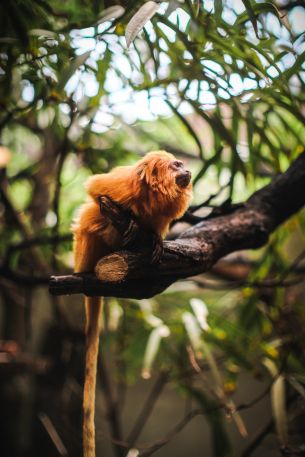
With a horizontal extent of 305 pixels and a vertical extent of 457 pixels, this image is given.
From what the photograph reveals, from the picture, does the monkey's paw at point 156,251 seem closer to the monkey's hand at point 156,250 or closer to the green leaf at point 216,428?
the monkey's hand at point 156,250

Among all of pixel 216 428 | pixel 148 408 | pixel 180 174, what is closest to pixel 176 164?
pixel 180 174

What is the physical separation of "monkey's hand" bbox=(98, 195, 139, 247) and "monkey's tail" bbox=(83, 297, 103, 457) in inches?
14.7

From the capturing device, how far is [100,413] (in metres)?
3.86


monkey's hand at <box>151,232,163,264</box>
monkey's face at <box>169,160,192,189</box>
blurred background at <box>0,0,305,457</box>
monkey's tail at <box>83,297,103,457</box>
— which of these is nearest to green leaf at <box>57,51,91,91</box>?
blurred background at <box>0,0,305,457</box>

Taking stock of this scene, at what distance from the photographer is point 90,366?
1354 mm

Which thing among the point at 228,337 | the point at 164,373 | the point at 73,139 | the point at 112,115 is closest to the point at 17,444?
the point at 164,373

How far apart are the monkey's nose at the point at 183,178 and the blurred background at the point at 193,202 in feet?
0.92

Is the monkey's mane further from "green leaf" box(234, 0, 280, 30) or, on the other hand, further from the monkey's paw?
"green leaf" box(234, 0, 280, 30)

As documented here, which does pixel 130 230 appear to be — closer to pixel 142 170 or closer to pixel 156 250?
pixel 156 250

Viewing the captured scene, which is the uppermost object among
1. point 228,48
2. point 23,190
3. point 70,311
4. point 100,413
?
point 228,48

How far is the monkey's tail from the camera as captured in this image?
125cm

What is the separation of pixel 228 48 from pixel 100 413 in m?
3.62

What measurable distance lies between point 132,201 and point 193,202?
1.25 metres

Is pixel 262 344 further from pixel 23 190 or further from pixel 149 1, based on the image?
pixel 23 190
